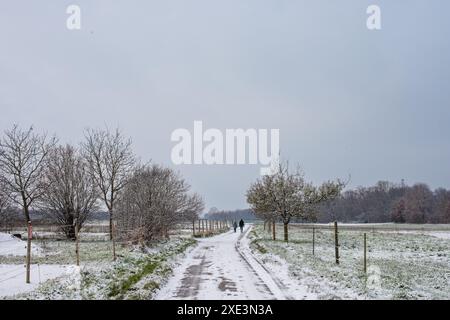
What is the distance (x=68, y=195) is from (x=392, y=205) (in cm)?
12584

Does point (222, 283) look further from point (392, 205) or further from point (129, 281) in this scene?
point (392, 205)

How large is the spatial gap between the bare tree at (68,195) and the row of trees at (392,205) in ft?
211

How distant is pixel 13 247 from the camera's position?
28078 mm

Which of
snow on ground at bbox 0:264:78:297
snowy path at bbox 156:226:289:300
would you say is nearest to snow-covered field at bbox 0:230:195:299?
snow on ground at bbox 0:264:78:297

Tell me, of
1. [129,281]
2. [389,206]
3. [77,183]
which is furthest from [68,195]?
[389,206]

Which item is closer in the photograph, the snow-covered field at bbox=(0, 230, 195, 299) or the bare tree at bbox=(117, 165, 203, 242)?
the snow-covered field at bbox=(0, 230, 195, 299)

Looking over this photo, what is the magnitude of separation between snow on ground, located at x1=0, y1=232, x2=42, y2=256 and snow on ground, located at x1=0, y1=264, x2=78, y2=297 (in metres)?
7.34

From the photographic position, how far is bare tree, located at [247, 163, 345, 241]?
32.0 metres

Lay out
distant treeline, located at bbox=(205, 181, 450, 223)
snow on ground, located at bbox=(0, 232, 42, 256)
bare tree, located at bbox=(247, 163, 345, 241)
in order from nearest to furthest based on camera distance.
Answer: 1. snow on ground, located at bbox=(0, 232, 42, 256)
2. bare tree, located at bbox=(247, 163, 345, 241)
3. distant treeline, located at bbox=(205, 181, 450, 223)

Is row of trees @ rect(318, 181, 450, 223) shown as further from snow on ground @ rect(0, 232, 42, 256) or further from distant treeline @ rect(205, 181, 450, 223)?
snow on ground @ rect(0, 232, 42, 256)

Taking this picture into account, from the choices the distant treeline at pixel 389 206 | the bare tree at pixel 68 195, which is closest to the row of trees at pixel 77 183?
the bare tree at pixel 68 195

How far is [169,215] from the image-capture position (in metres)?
30.2

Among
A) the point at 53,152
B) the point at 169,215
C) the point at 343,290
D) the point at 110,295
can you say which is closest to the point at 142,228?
the point at 169,215

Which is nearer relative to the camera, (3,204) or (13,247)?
(13,247)
